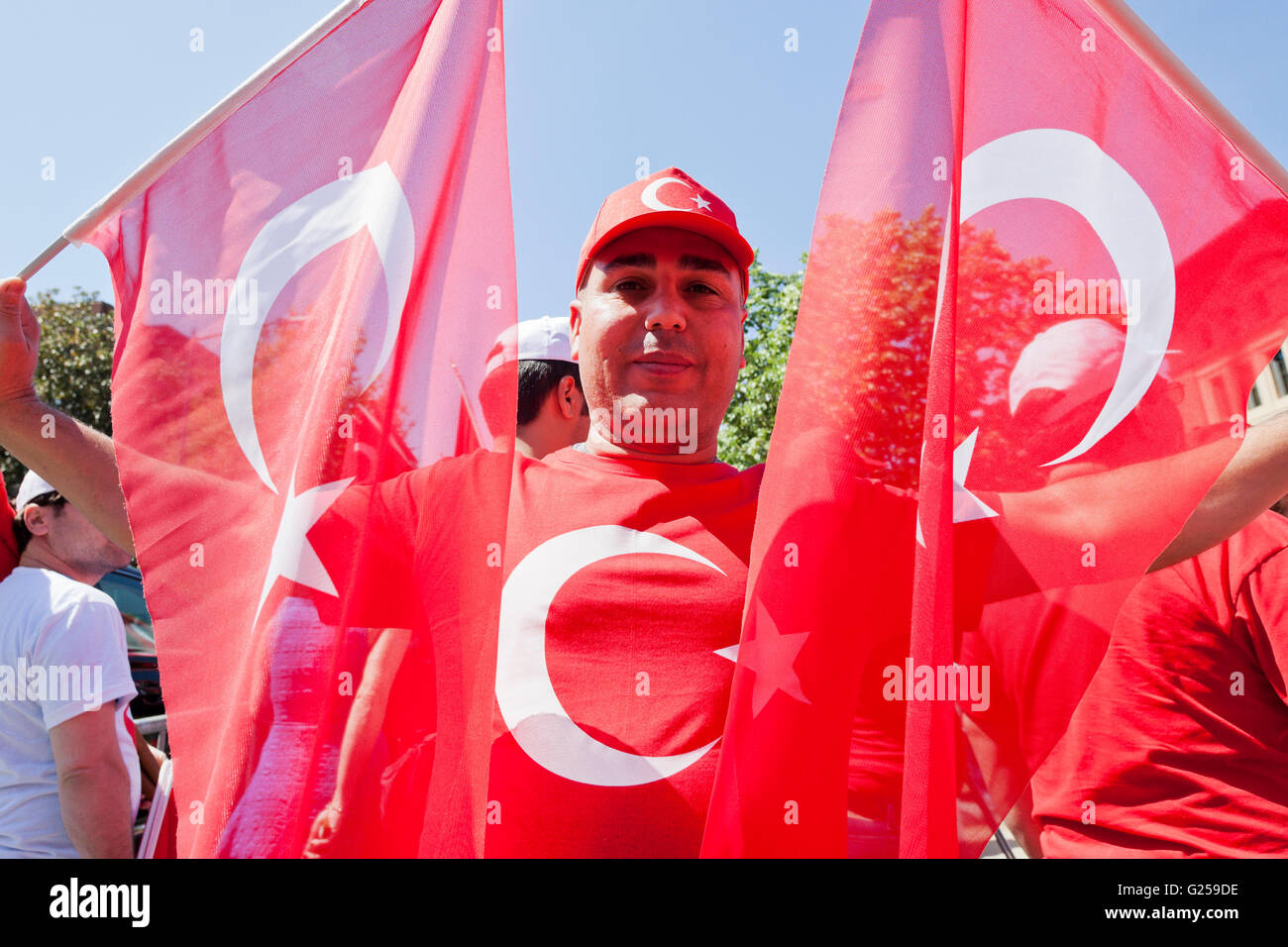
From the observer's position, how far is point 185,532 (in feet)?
6.69

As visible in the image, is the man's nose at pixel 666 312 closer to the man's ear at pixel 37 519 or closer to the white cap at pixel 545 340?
the white cap at pixel 545 340

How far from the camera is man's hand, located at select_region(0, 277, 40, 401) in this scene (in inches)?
87.0

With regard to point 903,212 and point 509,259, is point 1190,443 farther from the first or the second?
point 509,259

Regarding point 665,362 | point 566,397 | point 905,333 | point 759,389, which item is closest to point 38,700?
point 566,397

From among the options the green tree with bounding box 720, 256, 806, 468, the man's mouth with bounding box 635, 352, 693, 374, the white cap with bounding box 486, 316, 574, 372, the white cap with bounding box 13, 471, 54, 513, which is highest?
the green tree with bounding box 720, 256, 806, 468

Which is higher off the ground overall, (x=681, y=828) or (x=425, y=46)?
(x=425, y=46)

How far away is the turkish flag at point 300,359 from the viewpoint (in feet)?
6.05

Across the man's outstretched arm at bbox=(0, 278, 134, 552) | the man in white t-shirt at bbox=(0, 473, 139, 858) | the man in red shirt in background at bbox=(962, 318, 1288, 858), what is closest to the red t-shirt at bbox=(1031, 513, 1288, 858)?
the man in red shirt in background at bbox=(962, 318, 1288, 858)

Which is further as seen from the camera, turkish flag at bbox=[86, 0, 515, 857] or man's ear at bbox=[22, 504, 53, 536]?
man's ear at bbox=[22, 504, 53, 536]

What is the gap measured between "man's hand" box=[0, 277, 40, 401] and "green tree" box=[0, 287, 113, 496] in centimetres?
1724

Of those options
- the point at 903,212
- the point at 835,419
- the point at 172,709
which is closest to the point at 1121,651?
the point at 835,419

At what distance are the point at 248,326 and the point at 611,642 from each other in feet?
3.80

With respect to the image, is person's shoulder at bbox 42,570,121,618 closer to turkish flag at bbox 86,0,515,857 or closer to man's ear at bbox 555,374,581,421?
turkish flag at bbox 86,0,515,857

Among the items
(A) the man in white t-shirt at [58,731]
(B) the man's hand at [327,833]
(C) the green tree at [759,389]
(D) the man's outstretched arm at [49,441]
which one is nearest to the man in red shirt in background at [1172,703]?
(B) the man's hand at [327,833]
